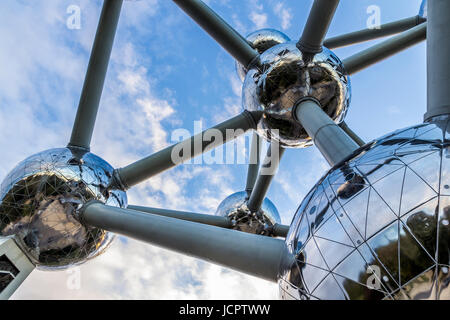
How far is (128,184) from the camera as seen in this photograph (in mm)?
6062

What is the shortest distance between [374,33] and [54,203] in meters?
8.50

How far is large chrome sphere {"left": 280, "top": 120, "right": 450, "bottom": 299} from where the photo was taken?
1777 mm

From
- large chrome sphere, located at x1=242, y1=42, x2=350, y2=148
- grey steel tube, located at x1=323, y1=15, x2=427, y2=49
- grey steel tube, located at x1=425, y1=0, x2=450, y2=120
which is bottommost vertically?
grey steel tube, located at x1=425, y1=0, x2=450, y2=120

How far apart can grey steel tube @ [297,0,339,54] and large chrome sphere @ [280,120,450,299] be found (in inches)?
99.5

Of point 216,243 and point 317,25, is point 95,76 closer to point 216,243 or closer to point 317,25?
point 317,25

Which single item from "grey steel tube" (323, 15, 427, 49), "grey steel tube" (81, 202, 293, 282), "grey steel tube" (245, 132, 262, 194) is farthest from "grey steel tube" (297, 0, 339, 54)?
"grey steel tube" (245, 132, 262, 194)

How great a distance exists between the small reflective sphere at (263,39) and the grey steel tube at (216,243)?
7.91m

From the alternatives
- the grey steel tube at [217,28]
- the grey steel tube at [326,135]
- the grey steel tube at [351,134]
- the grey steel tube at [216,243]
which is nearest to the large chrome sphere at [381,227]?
the grey steel tube at [216,243]

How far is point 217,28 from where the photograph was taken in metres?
5.86

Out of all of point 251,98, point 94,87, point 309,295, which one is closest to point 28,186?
point 94,87

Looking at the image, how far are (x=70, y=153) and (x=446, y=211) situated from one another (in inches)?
223

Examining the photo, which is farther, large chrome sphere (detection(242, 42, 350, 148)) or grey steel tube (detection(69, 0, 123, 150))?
grey steel tube (detection(69, 0, 123, 150))

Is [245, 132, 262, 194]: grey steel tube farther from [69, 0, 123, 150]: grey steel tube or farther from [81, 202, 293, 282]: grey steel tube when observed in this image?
[81, 202, 293, 282]: grey steel tube

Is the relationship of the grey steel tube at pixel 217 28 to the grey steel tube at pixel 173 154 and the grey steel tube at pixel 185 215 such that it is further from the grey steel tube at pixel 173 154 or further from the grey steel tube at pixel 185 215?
the grey steel tube at pixel 185 215
